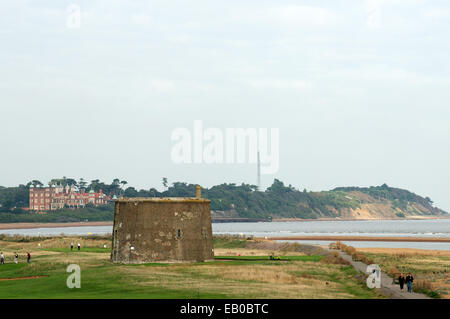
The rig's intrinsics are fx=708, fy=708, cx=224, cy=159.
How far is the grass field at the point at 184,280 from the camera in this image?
1695 inches

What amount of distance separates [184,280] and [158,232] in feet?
Result: 53.1

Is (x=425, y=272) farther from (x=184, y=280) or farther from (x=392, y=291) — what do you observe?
(x=184, y=280)

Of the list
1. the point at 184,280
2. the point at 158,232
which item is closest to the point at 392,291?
the point at 184,280

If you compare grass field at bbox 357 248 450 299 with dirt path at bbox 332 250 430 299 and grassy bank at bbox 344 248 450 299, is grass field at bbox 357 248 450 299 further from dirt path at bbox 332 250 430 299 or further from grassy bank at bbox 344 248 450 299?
dirt path at bbox 332 250 430 299

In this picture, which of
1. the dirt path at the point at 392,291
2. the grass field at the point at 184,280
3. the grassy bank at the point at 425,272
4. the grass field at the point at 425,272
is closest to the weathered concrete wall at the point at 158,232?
the grass field at the point at 184,280

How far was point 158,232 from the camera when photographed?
66.2 metres

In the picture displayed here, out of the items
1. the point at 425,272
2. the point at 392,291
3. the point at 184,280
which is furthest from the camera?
the point at 425,272

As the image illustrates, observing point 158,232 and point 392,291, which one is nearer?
point 392,291

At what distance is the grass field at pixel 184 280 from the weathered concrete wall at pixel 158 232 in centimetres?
171

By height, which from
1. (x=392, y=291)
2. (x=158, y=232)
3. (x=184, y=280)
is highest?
(x=158, y=232)

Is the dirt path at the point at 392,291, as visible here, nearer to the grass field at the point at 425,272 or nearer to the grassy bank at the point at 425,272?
the grassy bank at the point at 425,272

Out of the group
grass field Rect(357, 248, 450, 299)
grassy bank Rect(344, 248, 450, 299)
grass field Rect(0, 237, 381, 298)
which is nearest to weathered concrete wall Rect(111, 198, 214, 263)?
grass field Rect(0, 237, 381, 298)

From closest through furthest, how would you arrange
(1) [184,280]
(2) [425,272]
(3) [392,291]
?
(3) [392,291] < (1) [184,280] < (2) [425,272]
